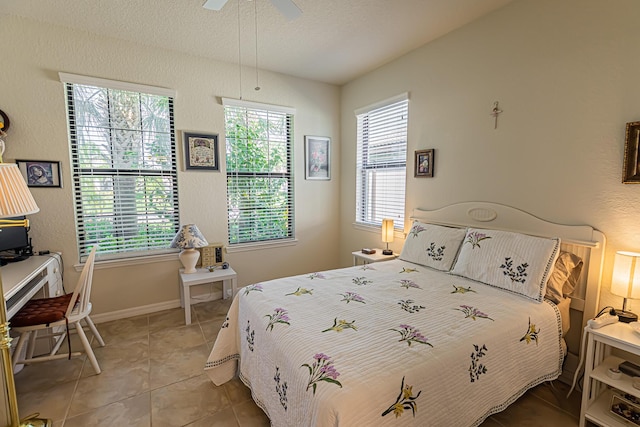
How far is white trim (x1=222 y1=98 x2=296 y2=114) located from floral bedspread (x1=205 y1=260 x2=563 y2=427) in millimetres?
2324

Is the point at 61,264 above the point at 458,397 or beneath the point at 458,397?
above

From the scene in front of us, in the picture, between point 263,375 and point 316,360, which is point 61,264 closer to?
point 263,375

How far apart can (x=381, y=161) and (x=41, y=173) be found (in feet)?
11.4

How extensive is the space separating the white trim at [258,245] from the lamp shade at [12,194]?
7.85 ft

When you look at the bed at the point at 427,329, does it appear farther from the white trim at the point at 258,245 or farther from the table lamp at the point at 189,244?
the white trim at the point at 258,245

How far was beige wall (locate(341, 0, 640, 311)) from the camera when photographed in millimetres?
1875

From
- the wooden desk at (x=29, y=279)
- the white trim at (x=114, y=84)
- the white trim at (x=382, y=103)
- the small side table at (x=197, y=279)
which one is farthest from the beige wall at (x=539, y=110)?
the wooden desk at (x=29, y=279)

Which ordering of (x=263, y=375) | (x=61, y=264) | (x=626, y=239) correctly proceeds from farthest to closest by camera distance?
(x=61, y=264), (x=626, y=239), (x=263, y=375)

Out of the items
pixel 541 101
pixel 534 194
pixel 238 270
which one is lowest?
pixel 238 270

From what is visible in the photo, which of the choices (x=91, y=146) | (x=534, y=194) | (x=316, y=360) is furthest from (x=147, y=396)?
(x=534, y=194)

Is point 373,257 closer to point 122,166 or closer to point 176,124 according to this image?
point 176,124

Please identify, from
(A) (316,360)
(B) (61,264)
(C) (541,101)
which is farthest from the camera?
(B) (61,264)

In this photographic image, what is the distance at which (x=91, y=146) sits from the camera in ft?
9.58

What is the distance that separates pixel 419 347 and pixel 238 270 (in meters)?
2.81
